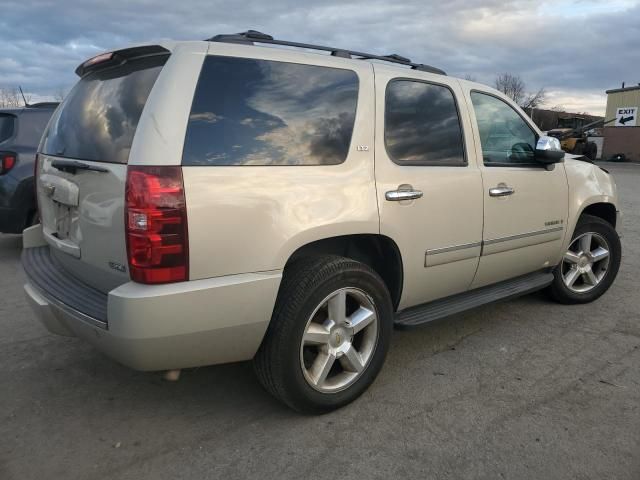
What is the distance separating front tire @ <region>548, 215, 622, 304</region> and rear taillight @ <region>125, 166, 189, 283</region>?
3389 mm

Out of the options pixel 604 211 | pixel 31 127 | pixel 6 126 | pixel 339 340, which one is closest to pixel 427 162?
pixel 339 340

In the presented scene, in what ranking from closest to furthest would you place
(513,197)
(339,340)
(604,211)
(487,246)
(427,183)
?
(339,340) → (427,183) → (487,246) → (513,197) → (604,211)

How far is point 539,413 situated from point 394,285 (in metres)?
1.04

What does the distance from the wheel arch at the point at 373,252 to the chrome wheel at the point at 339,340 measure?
0.93 ft

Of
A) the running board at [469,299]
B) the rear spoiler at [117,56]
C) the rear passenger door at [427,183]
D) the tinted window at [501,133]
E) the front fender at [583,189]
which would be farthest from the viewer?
the front fender at [583,189]

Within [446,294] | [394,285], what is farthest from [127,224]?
[446,294]

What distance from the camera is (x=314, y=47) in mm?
3066

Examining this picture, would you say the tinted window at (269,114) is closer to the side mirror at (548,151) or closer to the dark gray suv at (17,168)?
the side mirror at (548,151)

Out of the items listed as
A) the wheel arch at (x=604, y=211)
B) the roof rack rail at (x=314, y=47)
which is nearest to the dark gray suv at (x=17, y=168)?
the roof rack rail at (x=314, y=47)

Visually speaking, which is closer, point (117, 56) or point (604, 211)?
point (117, 56)

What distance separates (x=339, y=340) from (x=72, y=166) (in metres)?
1.61

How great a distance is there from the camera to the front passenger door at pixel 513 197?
Result: 3631mm

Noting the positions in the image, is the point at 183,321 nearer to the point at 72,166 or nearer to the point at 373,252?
the point at 72,166

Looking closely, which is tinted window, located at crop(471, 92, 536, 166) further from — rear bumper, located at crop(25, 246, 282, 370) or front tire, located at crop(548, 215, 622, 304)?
rear bumper, located at crop(25, 246, 282, 370)
